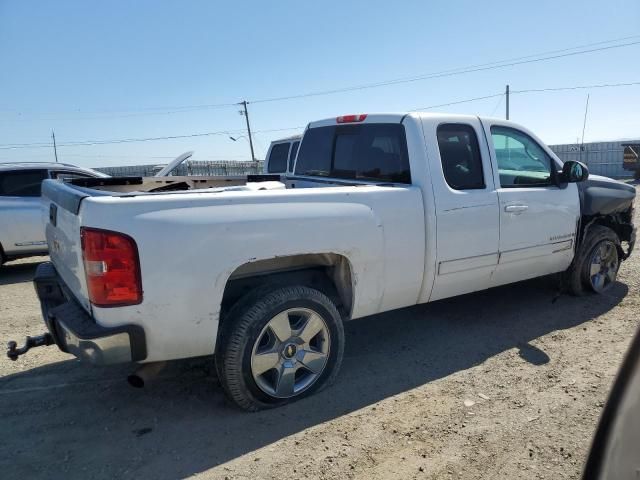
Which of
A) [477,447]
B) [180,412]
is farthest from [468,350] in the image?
[180,412]

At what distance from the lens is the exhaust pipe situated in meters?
2.91

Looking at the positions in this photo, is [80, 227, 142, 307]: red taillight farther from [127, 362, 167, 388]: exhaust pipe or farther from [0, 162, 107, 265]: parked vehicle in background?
[0, 162, 107, 265]: parked vehicle in background

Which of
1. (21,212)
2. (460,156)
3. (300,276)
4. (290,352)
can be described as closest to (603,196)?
(460,156)

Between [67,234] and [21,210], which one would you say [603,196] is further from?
[21,210]

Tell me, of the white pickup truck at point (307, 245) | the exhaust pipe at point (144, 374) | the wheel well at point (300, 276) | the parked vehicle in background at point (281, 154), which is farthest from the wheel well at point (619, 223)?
the parked vehicle in background at point (281, 154)

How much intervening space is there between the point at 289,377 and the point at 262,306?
566mm

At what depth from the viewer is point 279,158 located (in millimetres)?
9805

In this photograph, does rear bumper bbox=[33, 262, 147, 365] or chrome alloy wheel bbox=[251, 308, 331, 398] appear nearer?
rear bumper bbox=[33, 262, 147, 365]

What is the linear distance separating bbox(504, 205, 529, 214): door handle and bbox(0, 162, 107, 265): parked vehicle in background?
5.76 metres

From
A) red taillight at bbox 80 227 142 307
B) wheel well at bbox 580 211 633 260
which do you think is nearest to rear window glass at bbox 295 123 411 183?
red taillight at bbox 80 227 142 307

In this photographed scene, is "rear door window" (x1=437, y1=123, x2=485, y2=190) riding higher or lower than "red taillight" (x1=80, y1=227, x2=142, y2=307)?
higher

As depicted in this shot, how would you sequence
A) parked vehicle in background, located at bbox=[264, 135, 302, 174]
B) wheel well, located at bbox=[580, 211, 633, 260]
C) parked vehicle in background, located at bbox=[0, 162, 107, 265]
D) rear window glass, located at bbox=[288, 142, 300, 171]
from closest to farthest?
wheel well, located at bbox=[580, 211, 633, 260] < parked vehicle in background, located at bbox=[0, 162, 107, 265] < rear window glass, located at bbox=[288, 142, 300, 171] < parked vehicle in background, located at bbox=[264, 135, 302, 174]

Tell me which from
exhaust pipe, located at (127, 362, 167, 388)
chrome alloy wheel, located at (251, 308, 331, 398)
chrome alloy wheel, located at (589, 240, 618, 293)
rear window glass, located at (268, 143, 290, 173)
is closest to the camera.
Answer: exhaust pipe, located at (127, 362, 167, 388)

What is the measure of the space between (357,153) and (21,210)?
5675 millimetres
